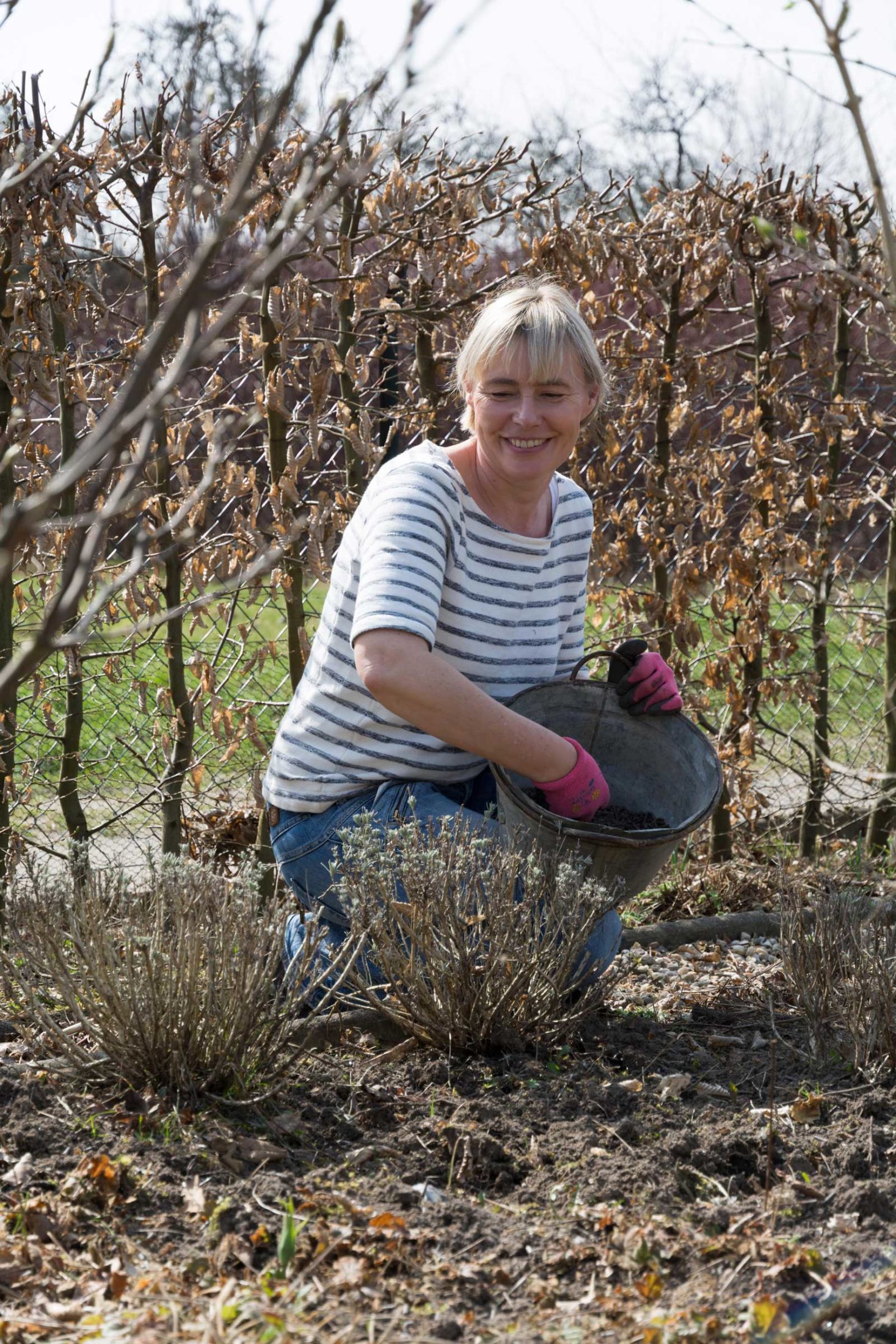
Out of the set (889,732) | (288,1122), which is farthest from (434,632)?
(889,732)

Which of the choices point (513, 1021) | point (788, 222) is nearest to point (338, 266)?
point (788, 222)

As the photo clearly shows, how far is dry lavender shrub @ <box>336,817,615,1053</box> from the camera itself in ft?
8.28

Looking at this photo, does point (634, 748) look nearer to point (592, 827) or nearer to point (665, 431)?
point (592, 827)

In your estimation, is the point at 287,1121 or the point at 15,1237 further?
the point at 287,1121

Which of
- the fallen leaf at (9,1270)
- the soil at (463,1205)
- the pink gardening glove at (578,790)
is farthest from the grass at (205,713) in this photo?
the fallen leaf at (9,1270)

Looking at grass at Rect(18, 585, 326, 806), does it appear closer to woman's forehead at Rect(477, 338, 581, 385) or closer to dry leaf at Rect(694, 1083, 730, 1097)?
woman's forehead at Rect(477, 338, 581, 385)

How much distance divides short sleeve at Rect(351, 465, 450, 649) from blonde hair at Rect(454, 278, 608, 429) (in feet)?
1.04

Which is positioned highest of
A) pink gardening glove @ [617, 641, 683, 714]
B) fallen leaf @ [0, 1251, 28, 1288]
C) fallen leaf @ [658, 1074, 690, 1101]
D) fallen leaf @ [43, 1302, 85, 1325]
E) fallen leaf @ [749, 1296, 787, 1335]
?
pink gardening glove @ [617, 641, 683, 714]

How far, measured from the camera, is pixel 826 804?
17.2 ft

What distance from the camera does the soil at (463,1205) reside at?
1.71 metres

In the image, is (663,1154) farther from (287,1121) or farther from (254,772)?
(254,772)

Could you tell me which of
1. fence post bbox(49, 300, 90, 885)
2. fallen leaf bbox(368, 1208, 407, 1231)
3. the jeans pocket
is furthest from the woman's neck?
fallen leaf bbox(368, 1208, 407, 1231)

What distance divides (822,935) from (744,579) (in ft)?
5.67

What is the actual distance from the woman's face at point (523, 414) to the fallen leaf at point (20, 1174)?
1.80 m
